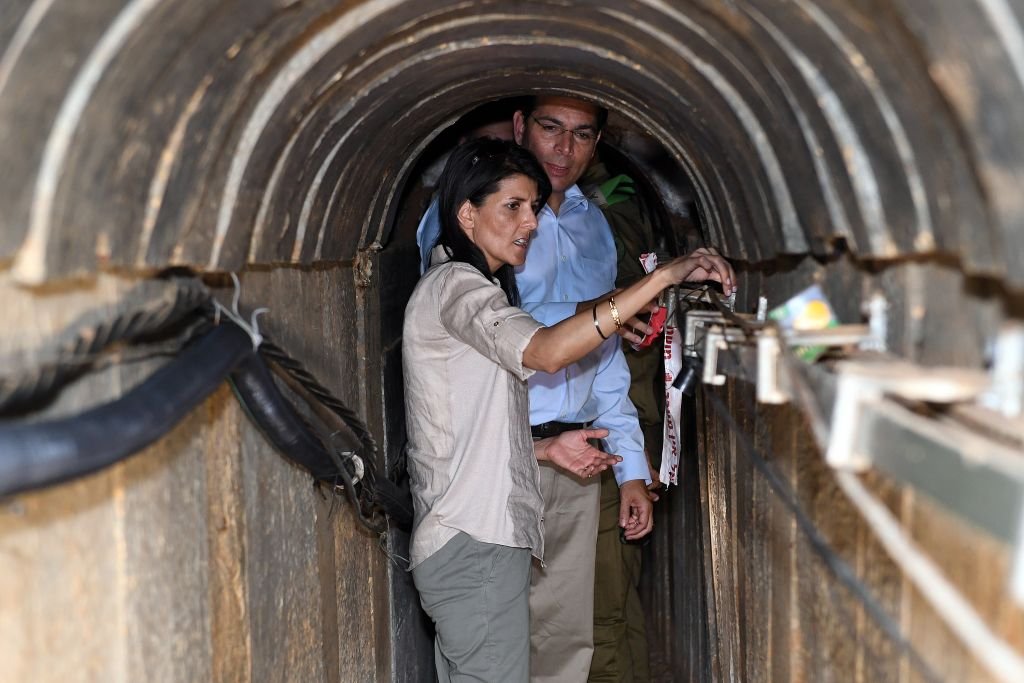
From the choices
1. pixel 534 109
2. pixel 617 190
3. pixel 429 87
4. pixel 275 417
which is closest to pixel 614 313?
pixel 275 417

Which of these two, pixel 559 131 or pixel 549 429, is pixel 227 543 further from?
pixel 559 131

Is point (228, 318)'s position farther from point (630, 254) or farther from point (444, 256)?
point (630, 254)

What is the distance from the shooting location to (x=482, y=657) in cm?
370

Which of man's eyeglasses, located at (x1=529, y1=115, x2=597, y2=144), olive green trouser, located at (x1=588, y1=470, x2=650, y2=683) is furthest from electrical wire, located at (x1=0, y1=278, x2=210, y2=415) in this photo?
olive green trouser, located at (x1=588, y1=470, x2=650, y2=683)

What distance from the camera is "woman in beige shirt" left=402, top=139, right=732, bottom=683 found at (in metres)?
3.66

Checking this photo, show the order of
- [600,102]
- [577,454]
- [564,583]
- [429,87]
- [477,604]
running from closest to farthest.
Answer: [429,87] → [477,604] → [600,102] → [577,454] → [564,583]

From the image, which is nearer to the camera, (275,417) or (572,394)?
(275,417)

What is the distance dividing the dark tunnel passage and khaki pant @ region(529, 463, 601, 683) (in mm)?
821

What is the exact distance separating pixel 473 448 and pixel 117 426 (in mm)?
1902

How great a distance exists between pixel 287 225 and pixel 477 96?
1.36 metres

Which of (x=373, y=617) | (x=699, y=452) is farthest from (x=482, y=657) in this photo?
(x=699, y=452)

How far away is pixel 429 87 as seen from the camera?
3582 millimetres

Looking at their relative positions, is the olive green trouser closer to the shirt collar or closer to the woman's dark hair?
the shirt collar

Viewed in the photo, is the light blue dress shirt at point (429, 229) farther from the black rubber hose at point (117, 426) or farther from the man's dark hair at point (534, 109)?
the black rubber hose at point (117, 426)
